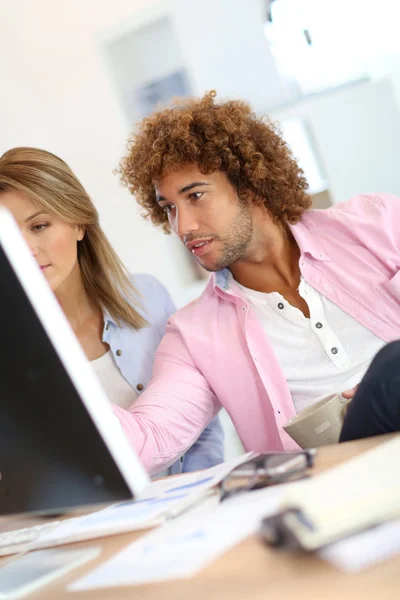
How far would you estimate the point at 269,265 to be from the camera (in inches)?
79.1

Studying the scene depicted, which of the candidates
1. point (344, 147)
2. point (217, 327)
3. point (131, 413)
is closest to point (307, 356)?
point (217, 327)

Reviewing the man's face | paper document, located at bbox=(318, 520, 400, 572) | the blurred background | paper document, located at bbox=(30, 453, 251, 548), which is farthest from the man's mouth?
the blurred background

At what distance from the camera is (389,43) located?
3.50 meters

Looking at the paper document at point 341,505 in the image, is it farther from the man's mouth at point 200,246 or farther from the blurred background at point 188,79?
the blurred background at point 188,79

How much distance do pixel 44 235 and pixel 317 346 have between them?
78 centimetres

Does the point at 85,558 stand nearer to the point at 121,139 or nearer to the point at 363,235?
the point at 363,235

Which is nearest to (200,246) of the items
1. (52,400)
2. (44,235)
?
(44,235)

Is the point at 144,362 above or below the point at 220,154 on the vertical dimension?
below

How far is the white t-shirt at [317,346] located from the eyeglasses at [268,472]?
748 millimetres

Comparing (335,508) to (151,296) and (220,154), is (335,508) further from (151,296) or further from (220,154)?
(151,296)

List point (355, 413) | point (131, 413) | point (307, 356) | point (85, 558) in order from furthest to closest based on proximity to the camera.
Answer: point (307, 356), point (131, 413), point (355, 413), point (85, 558)

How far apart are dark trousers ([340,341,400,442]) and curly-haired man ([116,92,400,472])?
0.60 metres

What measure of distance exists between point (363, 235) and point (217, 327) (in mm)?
435

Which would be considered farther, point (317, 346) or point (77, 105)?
point (77, 105)
